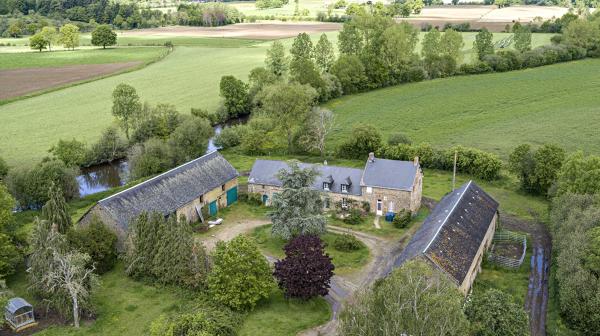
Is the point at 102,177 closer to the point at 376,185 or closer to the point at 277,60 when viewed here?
the point at 376,185

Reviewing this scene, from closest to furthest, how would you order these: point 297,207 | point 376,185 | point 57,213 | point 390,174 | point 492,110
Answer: point 57,213, point 297,207, point 376,185, point 390,174, point 492,110

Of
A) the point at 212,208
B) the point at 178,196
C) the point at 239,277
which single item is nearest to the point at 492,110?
the point at 212,208

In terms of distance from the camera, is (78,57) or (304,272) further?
(78,57)

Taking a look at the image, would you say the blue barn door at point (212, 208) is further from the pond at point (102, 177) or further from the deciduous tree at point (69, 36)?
the deciduous tree at point (69, 36)

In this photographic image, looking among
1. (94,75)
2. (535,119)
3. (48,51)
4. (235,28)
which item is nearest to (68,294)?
(535,119)

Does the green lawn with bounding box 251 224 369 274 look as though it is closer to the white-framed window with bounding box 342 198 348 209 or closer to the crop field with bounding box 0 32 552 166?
the white-framed window with bounding box 342 198 348 209

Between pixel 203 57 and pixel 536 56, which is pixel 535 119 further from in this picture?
pixel 203 57

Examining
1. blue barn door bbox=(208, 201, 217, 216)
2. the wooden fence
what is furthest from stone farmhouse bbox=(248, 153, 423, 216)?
the wooden fence
